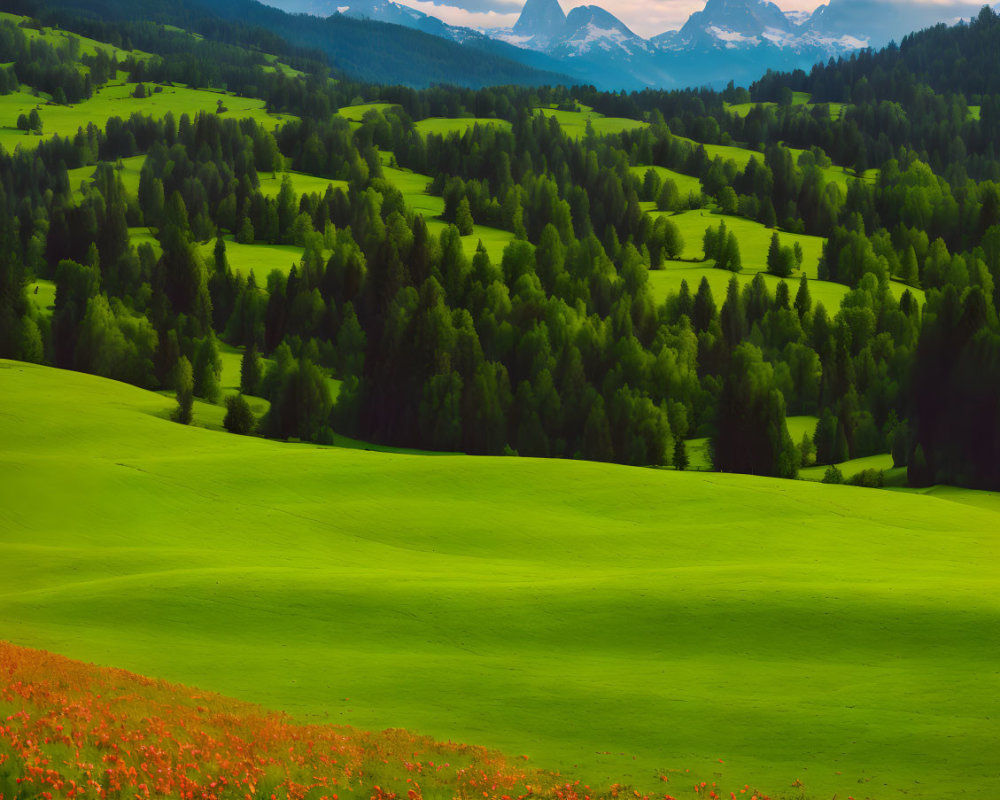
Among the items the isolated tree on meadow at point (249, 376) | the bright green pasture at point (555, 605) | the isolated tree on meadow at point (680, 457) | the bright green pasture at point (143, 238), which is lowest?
the isolated tree on meadow at point (249, 376)

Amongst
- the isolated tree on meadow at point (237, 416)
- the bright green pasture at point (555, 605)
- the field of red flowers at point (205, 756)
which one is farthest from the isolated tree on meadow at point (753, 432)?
the field of red flowers at point (205, 756)

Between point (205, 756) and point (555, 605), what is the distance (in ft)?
62.0

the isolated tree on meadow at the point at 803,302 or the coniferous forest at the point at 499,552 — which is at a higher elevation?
the isolated tree on meadow at the point at 803,302

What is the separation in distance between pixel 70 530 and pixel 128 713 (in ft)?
116

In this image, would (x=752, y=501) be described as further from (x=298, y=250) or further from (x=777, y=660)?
(x=298, y=250)

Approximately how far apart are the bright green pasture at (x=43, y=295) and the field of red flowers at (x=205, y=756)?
5097 inches

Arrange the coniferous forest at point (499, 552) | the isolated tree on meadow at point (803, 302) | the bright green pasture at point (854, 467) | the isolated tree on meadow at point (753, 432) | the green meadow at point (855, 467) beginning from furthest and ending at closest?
1. the isolated tree on meadow at point (803, 302)
2. the isolated tree on meadow at point (753, 432)
3. the bright green pasture at point (854, 467)
4. the green meadow at point (855, 467)
5. the coniferous forest at point (499, 552)

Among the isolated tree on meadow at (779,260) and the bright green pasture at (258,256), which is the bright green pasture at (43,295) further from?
the isolated tree on meadow at (779,260)

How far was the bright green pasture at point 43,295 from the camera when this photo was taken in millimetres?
148125

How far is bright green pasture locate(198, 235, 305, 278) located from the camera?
574 feet

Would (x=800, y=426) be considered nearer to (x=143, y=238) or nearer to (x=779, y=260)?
(x=779, y=260)

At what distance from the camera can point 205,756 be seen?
22531mm

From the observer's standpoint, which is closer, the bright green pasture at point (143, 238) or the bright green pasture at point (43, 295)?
the bright green pasture at point (43, 295)

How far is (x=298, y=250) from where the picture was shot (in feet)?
639
